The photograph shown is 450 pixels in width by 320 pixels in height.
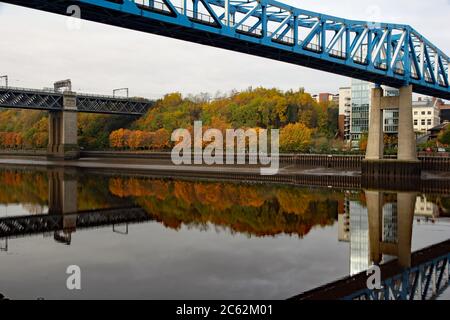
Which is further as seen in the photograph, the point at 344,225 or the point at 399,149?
the point at 399,149

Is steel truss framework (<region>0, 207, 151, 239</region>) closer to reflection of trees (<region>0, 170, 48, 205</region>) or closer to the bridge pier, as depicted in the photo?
reflection of trees (<region>0, 170, 48, 205</region>)

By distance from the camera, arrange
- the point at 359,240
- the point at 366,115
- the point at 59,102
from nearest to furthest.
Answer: the point at 359,240 < the point at 59,102 < the point at 366,115

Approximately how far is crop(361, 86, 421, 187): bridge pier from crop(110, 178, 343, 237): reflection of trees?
12.9m

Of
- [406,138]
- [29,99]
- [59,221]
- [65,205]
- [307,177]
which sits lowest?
[59,221]

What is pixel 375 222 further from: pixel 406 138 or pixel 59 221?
pixel 406 138

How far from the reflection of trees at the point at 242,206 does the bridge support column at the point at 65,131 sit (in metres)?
60.1

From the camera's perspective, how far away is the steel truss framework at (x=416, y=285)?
13602mm

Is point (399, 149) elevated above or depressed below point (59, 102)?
below

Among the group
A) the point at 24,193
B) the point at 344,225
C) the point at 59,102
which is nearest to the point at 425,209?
the point at 344,225

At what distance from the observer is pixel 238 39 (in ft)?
127

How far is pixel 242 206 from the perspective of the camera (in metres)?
33.3

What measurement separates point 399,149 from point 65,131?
72924 millimetres

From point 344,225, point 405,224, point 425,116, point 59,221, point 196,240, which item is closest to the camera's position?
point 196,240

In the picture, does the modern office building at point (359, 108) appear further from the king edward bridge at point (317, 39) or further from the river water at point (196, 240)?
the river water at point (196, 240)
